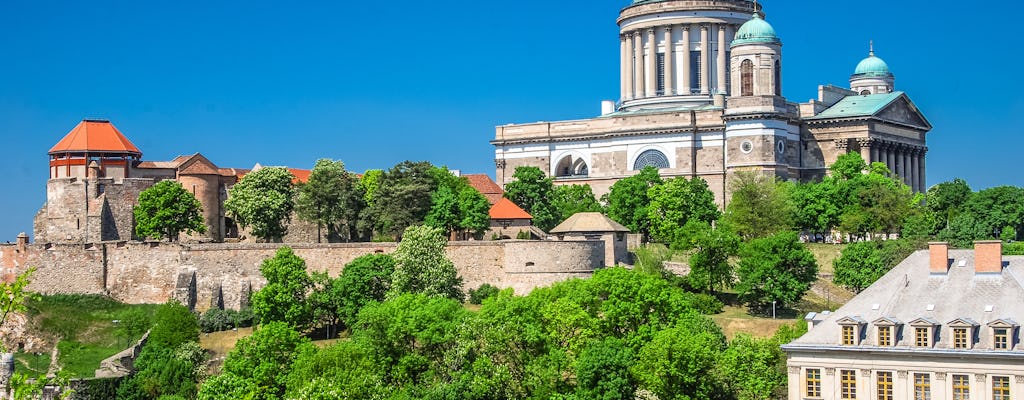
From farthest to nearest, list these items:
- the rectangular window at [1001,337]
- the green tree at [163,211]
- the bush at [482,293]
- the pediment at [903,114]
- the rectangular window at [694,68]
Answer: the rectangular window at [694,68]
the pediment at [903,114]
the green tree at [163,211]
the bush at [482,293]
the rectangular window at [1001,337]

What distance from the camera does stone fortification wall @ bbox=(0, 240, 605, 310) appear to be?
227 feet

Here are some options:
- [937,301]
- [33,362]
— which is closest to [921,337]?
[937,301]

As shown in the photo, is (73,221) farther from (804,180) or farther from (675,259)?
(804,180)

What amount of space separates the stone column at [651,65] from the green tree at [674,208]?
1981 centimetres

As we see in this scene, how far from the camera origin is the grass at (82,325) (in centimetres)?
6481

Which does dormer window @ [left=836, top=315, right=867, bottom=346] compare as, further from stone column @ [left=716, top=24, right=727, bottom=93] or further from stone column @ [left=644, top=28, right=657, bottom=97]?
stone column @ [left=644, top=28, right=657, bottom=97]

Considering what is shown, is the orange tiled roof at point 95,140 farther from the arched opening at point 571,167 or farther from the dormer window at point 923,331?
the dormer window at point 923,331

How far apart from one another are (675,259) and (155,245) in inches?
962

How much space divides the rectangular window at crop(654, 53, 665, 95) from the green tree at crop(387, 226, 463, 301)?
1437 inches

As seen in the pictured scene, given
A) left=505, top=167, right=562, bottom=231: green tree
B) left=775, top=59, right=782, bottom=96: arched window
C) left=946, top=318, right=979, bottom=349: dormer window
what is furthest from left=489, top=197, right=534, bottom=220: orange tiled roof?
left=946, top=318, right=979, bottom=349: dormer window

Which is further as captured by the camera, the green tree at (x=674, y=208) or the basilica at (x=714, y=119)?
the basilica at (x=714, y=119)

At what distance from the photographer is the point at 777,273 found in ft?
212

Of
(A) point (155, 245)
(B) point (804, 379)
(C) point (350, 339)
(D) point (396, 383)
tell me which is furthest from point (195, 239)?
(B) point (804, 379)

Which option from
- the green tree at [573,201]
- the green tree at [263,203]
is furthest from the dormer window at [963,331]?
the green tree at [263,203]
